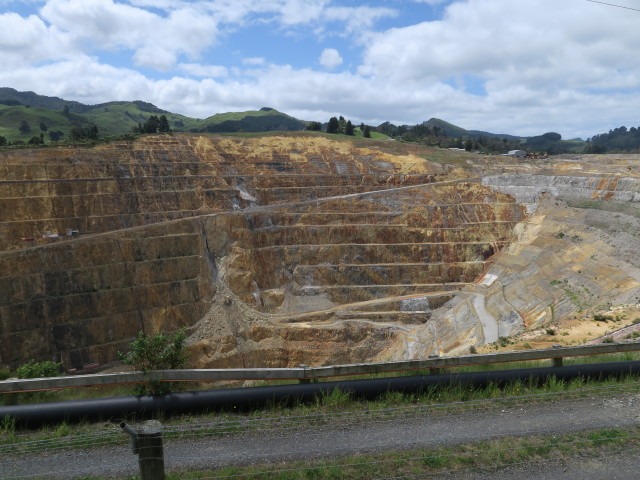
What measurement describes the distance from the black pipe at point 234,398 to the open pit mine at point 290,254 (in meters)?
23.9

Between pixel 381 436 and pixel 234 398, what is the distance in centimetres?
254

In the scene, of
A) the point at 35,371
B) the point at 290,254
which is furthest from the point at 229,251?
the point at 35,371

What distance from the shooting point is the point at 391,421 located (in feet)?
23.5

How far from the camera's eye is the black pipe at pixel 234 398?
7.13 m

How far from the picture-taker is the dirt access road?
19.8 ft

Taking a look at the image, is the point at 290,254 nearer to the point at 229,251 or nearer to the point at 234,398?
the point at 229,251

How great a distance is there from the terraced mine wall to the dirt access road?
1044 inches

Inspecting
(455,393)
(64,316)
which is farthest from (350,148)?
(455,393)

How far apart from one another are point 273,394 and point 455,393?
3.30 meters

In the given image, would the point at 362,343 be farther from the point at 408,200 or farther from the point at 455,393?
the point at 455,393

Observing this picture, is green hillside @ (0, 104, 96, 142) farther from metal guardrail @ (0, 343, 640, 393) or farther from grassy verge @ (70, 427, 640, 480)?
grassy verge @ (70, 427, 640, 480)

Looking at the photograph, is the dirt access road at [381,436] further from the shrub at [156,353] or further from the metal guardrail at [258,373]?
the shrub at [156,353]

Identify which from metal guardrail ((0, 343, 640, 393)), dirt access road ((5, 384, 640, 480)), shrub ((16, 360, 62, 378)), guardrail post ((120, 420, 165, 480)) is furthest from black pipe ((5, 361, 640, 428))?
guardrail post ((120, 420, 165, 480))

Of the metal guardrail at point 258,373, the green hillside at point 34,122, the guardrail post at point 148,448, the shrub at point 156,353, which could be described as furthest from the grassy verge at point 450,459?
the green hillside at point 34,122
